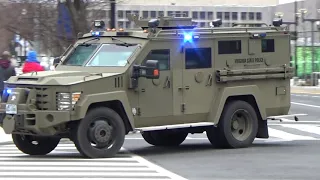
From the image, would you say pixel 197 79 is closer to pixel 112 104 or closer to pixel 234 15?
pixel 112 104

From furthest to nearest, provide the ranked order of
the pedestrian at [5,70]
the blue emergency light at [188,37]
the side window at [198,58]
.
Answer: the pedestrian at [5,70] < the side window at [198,58] < the blue emergency light at [188,37]

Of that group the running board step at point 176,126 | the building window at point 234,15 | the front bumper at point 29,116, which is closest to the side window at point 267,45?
the running board step at point 176,126

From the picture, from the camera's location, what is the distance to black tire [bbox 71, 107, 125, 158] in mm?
14258

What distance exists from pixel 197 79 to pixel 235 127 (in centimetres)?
151

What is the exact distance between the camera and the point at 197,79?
15883 millimetres

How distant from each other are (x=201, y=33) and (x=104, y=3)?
9.96 m

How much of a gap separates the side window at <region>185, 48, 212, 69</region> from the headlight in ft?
8.85

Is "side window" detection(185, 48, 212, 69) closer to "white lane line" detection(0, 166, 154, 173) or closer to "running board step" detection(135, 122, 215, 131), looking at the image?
"running board step" detection(135, 122, 215, 131)

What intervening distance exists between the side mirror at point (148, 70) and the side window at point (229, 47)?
1994 millimetres

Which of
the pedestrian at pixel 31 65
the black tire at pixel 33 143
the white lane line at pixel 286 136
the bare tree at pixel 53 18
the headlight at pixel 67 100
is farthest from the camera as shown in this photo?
the bare tree at pixel 53 18

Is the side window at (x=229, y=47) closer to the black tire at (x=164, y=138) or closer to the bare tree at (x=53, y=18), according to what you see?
the black tire at (x=164, y=138)

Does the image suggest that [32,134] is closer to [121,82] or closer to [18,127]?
[18,127]

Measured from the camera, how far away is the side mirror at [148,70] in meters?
14.6

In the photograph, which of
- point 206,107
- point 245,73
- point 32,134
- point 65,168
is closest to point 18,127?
point 32,134
